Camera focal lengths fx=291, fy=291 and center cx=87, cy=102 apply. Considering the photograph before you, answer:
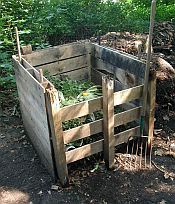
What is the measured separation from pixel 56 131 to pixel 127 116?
1.02m

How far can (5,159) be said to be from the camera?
4.11 metres

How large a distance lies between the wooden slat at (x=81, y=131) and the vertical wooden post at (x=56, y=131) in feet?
0.34

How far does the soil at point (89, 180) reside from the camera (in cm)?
335

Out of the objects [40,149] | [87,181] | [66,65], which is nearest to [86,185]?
[87,181]

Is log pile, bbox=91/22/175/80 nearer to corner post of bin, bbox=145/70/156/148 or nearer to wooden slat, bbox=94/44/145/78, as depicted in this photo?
wooden slat, bbox=94/44/145/78

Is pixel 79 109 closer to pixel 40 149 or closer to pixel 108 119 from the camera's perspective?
pixel 108 119

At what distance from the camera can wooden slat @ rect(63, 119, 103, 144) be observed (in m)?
3.26

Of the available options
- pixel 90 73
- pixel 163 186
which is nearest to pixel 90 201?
pixel 163 186

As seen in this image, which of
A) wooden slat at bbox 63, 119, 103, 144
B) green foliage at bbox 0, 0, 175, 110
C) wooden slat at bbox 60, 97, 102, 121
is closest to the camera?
wooden slat at bbox 60, 97, 102, 121

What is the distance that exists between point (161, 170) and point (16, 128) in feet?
7.97

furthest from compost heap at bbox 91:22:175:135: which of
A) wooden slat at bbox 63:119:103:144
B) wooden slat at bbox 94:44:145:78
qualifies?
wooden slat at bbox 63:119:103:144

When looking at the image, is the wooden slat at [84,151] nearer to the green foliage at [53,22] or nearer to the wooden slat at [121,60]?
the wooden slat at [121,60]

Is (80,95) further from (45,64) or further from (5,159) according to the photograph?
(5,159)

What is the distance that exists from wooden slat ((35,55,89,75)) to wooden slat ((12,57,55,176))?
0.67 meters
